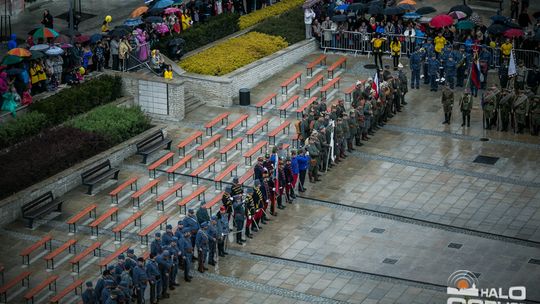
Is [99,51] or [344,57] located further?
[344,57]

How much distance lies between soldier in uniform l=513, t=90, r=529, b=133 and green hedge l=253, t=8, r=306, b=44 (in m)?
11.3

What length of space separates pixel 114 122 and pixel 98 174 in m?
2.96

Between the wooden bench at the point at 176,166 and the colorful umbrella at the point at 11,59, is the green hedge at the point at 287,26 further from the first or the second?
the colorful umbrella at the point at 11,59

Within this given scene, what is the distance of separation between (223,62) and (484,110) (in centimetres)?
1026

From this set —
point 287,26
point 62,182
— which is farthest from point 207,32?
point 62,182

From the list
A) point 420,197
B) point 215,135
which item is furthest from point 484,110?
point 215,135

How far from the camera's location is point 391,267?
38.2 meters

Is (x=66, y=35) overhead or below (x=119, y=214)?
overhead

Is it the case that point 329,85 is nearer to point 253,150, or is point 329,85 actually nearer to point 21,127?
point 253,150

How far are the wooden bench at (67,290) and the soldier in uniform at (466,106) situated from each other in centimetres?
1671

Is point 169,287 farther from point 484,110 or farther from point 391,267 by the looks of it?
point 484,110

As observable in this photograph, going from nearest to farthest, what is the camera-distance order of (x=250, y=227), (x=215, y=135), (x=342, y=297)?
(x=342, y=297) → (x=250, y=227) → (x=215, y=135)

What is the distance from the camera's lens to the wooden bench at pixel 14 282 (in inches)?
1435

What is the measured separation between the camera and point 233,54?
173 ft
